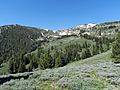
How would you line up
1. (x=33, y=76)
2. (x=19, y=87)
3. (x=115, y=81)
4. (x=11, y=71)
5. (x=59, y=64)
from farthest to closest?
(x=11, y=71)
(x=59, y=64)
(x=33, y=76)
(x=115, y=81)
(x=19, y=87)

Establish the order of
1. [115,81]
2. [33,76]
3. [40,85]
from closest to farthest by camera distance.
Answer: [40,85] < [115,81] < [33,76]

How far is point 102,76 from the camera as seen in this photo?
23.0m

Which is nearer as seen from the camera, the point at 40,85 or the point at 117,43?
the point at 40,85

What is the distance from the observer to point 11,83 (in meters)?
20.0

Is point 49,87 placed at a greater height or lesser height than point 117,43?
lesser

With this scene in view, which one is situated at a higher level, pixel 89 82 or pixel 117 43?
pixel 117 43

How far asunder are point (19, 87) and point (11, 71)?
371ft

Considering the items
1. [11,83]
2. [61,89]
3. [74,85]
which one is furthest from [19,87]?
[74,85]

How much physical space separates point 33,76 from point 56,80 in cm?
295

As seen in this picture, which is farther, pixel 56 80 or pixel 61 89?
pixel 56 80

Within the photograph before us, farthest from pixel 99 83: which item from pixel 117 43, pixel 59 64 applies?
pixel 59 64

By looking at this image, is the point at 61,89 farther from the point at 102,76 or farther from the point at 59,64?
the point at 59,64

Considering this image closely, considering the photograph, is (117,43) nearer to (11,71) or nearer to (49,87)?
(49,87)

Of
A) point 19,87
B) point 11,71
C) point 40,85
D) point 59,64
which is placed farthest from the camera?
point 11,71
